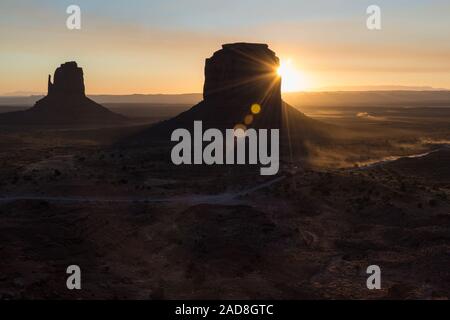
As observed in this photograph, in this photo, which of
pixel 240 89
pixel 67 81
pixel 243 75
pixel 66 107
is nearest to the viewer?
pixel 240 89

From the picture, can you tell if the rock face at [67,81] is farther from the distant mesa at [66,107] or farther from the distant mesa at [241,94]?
the distant mesa at [241,94]

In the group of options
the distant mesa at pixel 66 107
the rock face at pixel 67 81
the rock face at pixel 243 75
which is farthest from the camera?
the rock face at pixel 67 81

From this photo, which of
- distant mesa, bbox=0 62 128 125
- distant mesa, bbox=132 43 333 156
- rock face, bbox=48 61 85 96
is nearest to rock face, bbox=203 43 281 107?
distant mesa, bbox=132 43 333 156

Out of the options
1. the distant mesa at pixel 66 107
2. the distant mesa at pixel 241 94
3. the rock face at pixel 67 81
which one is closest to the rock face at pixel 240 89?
the distant mesa at pixel 241 94

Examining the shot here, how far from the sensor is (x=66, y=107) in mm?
120625

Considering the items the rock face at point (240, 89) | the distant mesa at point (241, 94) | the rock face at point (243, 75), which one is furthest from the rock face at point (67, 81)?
the rock face at point (243, 75)

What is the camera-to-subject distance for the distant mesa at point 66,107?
382ft

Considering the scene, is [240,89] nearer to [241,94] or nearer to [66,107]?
[241,94]

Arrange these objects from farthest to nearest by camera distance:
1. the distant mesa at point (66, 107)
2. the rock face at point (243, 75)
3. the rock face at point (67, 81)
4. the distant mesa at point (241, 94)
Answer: the rock face at point (67, 81)
the distant mesa at point (66, 107)
the rock face at point (243, 75)
the distant mesa at point (241, 94)

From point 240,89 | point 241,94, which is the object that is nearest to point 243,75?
point 240,89

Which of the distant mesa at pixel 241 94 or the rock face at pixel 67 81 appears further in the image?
the rock face at pixel 67 81

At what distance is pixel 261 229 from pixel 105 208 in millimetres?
10935

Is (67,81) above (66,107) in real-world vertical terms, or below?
above

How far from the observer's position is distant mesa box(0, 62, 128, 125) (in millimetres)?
116375
